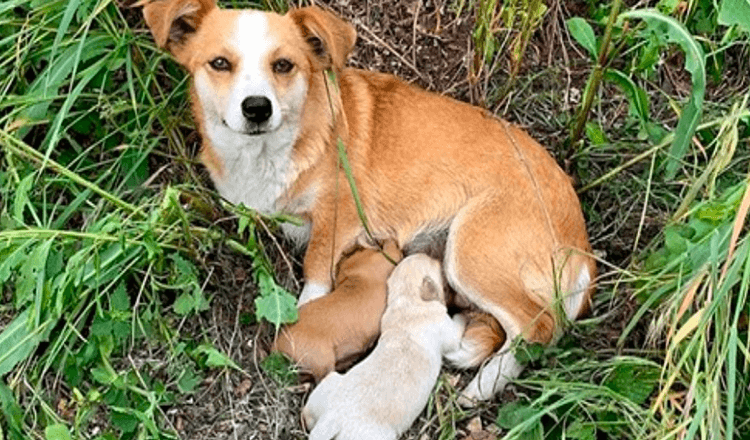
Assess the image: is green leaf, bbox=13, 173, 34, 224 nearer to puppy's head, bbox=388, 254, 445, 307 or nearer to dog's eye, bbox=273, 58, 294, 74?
dog's eye, bbox=273, 58, 294, 74

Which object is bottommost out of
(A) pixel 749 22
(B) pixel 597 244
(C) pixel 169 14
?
(B) pixel 597 244

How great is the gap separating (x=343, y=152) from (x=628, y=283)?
887 mm

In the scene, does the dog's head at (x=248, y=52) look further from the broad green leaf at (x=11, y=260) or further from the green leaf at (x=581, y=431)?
the green leaf at (x=581, y=431)

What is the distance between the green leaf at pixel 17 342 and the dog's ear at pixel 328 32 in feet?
3.50

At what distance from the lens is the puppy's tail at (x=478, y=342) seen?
371 centimetres

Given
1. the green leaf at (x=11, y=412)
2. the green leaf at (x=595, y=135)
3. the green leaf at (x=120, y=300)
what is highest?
the green leaf at (x=595, y=135)

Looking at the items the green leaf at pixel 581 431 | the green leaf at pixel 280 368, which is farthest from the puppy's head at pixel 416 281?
the green leaf at pixel 581 431

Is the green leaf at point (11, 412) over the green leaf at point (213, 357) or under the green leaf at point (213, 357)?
under

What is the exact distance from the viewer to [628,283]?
3.77m

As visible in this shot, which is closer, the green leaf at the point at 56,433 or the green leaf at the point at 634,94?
the green leaf at the point at 56,433

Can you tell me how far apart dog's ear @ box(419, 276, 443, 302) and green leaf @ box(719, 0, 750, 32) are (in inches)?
41.7

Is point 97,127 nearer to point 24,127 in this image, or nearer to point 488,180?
point 24,127

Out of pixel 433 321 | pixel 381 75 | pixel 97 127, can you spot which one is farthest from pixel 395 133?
pixel 97 127

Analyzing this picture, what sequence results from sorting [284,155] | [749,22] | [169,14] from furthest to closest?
[284,155] < [169,14] < [749,22]
